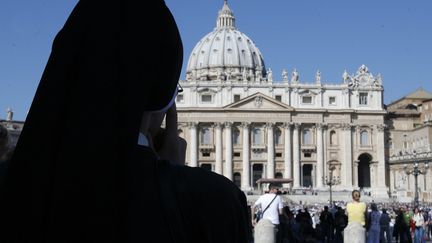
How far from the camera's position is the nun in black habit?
110cm

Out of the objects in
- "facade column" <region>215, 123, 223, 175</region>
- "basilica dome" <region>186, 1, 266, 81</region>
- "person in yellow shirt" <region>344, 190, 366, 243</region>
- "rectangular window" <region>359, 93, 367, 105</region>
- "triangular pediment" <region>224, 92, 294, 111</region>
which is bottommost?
"person in yellow shirt" <region>344, 190, 366, 243</region>

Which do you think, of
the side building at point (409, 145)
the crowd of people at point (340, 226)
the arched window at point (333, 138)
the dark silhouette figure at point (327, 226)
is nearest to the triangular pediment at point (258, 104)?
the arched window at point (333, 138)

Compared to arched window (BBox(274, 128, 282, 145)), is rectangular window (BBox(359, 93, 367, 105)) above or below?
above

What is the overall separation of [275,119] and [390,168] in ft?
36.0

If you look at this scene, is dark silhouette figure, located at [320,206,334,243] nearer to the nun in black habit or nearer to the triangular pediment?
the nun in black habit

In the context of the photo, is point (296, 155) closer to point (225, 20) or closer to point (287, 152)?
point (287, 152)

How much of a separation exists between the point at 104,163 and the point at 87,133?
0.06 meters

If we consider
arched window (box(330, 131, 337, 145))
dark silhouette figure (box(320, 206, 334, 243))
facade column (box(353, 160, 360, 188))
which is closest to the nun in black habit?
dark silhouette figure (box(320, 206, 334, 243))

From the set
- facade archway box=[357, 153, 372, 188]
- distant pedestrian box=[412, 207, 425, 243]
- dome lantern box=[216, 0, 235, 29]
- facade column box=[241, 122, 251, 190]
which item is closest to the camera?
distant pedestrian box=[412, 207, 425, 243]

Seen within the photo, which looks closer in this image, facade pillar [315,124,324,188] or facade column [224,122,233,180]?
facade column [224,122,233,180]

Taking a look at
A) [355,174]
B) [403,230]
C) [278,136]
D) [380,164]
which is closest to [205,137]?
[278,136]

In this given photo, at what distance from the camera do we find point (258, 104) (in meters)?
54.2

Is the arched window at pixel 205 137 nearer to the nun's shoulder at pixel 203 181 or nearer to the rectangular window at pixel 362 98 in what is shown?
the rectangular window at pixel 362 98

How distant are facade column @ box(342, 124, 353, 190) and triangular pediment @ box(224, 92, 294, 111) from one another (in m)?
5.11
